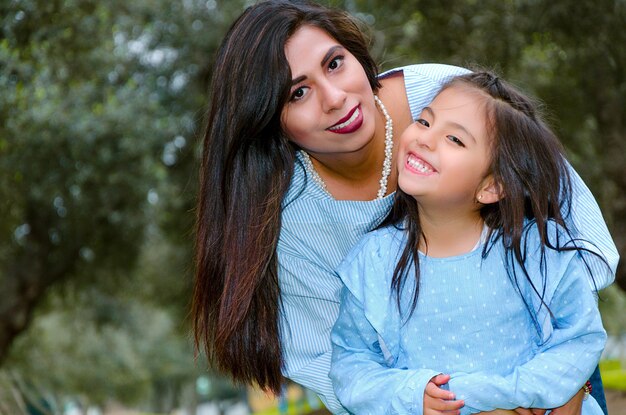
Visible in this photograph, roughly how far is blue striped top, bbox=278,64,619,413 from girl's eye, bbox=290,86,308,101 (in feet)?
1.24

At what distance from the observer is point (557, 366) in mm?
2684

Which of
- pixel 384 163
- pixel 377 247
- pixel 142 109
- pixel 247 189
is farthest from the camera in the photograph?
pixel 142 109

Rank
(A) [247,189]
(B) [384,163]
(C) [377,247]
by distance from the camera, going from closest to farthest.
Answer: (C) [377,247], (A) [247,189], (B) [384,163]

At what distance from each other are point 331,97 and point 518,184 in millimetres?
697

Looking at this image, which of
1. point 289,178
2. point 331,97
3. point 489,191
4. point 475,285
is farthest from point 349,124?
point 475,285

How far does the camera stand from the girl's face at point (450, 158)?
9.18 feet

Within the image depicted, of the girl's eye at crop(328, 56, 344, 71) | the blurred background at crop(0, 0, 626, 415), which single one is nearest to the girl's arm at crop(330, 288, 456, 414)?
the girl's eye at crop(328, 56, 344, 71)

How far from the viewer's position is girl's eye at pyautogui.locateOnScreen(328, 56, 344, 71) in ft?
10.7

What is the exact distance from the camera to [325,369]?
3.48 m

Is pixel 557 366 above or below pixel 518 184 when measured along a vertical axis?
below

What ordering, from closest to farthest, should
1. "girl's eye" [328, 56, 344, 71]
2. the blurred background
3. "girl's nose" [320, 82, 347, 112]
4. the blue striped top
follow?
"girl's nose" [320, 82, 347, 112]
"girl's eye" [328, 56, 344, 71]
the blue striped top
the blurred background

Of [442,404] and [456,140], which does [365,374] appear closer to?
[442,404]

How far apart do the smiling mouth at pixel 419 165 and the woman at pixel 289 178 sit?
0.39 meters

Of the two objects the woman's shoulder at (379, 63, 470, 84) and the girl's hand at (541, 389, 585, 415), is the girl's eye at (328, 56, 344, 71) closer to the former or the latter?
the woman's shoulder at (379, 63, 470, 84)
